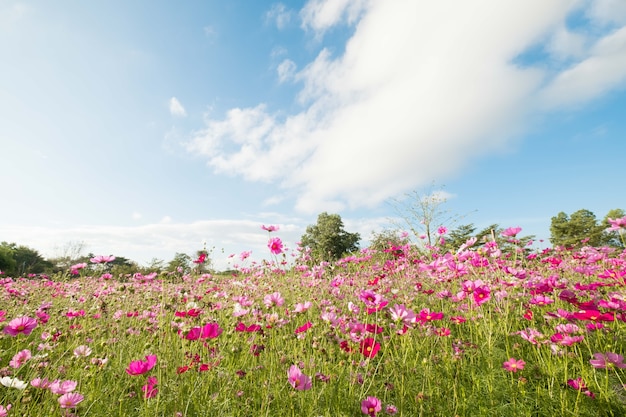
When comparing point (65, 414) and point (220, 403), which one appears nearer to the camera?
point (65, 414)

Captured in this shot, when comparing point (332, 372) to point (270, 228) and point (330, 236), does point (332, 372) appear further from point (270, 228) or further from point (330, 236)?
point (330, 236)

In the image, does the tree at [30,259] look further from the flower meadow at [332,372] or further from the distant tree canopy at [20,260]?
the flower meadow at [332,372]

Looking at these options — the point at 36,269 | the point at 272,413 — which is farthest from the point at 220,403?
the point at 36,269

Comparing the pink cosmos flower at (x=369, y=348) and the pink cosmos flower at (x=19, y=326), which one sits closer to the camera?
the pink cosmos flower at (x=369, y=348)

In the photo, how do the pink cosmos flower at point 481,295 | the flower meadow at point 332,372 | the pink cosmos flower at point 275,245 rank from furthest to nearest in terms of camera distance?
the pink cosmos flower at point 275,245 → the pink cosmos flower at point 481,295 → the flower meadow at point 332,372

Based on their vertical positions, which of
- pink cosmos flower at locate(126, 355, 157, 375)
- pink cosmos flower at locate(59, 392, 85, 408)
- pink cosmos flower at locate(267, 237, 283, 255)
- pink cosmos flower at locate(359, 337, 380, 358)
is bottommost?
pink cosmos flower at locate(59, 392, 85, 408)

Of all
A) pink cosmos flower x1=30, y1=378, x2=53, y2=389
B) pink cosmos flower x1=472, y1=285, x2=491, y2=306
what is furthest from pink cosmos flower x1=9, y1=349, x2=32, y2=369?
pink cosmos flower x1=472, y1=285, x2=491, y2=306

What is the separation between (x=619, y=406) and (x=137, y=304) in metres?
4.04

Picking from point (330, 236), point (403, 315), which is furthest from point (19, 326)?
point (330, 236)

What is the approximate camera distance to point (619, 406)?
1.67 metres

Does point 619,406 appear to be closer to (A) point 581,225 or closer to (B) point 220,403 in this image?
(B) point 220,403

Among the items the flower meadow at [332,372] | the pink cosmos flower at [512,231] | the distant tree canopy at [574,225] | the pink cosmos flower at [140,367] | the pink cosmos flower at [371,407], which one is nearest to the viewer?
the pink cosmos flower at [140,367]

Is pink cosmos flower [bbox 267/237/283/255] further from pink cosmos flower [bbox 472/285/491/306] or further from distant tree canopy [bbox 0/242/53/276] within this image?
distant tree canopy [bbox 0/242/53/276]

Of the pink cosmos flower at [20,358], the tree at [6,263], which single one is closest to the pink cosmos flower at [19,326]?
the pink cosmos flower at [20,358]
